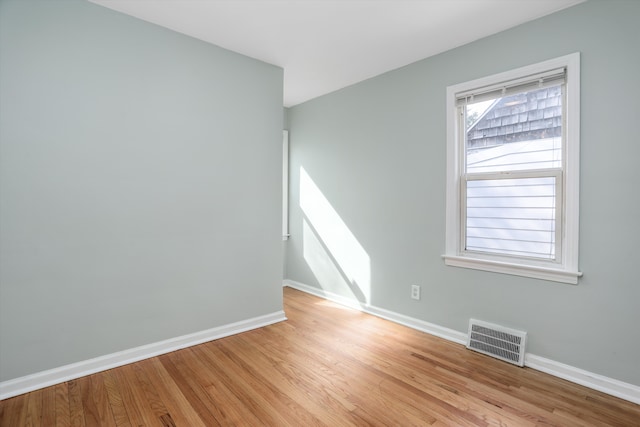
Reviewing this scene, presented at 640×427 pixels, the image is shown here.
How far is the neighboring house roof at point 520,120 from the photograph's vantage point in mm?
2338

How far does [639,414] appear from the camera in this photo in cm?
186

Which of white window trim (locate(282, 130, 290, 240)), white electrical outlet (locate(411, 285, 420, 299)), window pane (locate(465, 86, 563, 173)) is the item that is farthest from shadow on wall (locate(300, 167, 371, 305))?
window pane (locate(465, 86, 563, 173))

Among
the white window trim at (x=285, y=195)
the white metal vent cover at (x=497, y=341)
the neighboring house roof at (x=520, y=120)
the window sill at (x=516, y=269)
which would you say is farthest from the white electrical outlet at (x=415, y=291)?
the white window trim at (x=285, y=195)

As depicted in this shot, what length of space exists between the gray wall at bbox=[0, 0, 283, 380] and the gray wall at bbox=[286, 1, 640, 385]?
3.39ft

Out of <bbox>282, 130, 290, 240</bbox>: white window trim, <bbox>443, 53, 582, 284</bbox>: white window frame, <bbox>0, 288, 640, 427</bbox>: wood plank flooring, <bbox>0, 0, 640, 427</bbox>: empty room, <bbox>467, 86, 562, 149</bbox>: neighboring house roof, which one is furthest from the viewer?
<bbox>282, 130, 290, 240</bbox>: white window trim

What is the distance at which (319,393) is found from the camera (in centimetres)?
204

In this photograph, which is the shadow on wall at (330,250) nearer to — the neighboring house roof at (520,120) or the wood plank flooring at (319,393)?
the wood plank flooring at (319,393)

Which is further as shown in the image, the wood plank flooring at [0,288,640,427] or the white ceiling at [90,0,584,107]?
the white ceiling at [90,0,584,107]

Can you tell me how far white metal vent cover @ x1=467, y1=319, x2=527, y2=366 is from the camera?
241cm

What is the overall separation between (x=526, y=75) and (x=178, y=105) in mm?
2663

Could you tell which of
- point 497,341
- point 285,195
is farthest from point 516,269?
point 285,195

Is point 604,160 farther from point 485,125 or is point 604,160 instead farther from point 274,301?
point 274,301

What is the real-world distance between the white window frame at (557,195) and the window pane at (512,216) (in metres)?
0.06

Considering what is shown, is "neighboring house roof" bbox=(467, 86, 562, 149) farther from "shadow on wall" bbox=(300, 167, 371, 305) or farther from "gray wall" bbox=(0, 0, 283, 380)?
"gray wall" bbox=(0, 0, 283, 380)
